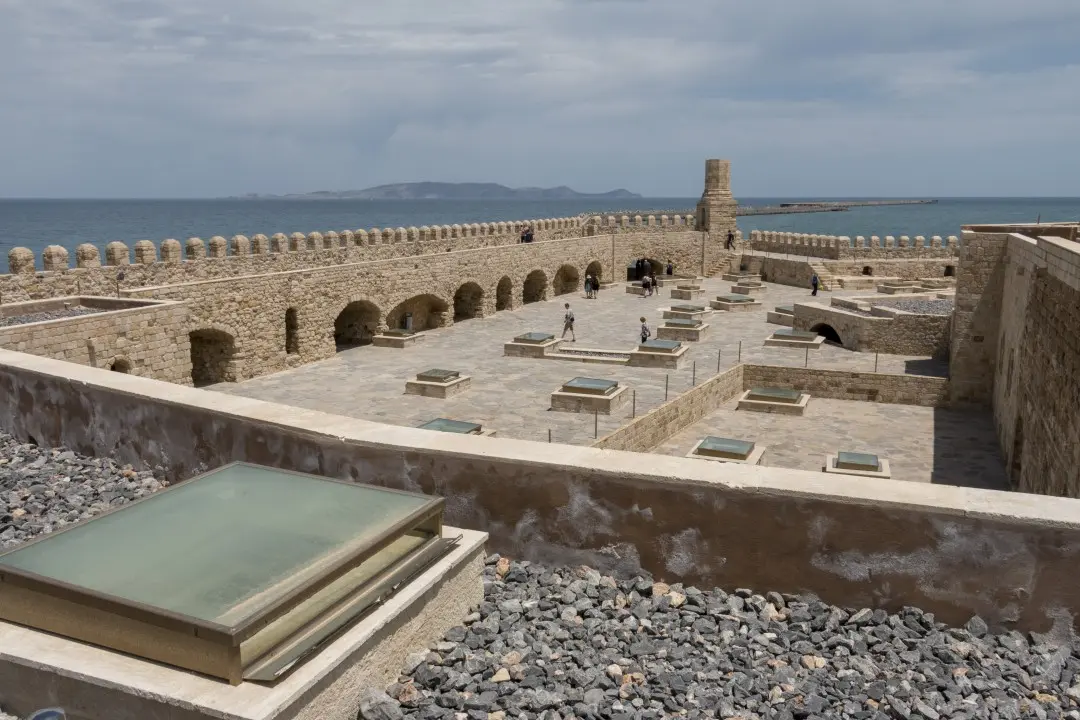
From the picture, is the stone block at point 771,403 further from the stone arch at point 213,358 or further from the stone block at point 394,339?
the stone arch at point 213,358

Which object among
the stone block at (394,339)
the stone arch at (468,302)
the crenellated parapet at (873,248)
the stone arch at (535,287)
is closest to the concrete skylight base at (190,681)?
the stone block at (394,339)

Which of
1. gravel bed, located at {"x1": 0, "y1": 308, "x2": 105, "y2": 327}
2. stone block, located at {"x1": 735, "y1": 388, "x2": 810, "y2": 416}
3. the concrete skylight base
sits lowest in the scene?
stone block, located at {"x1": 735, "y1": 388, "x2": 810, "y2": 416}

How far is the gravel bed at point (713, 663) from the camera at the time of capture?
3.45 meters

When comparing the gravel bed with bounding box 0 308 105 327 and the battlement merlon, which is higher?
the battlement merlon

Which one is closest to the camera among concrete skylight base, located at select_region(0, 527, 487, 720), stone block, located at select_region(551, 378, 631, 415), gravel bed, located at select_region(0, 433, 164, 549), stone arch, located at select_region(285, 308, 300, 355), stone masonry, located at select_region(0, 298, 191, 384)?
concrete skylight base, located at select_region(0, 527, 487, 720)

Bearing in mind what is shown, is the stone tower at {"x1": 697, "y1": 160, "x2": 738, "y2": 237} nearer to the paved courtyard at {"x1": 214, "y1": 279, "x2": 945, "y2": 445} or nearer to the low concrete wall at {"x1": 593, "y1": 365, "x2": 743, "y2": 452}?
the paved courtyard at {"x1": 214, "y1": 279, "x2": 945, "y2": 445}

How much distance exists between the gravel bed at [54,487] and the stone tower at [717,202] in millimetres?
40647

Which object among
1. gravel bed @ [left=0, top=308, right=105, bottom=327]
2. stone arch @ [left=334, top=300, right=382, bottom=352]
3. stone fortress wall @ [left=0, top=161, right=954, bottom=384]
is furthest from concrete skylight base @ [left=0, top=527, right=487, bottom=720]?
stone arch @ [left=334, top=300, right=382, bottom=352]

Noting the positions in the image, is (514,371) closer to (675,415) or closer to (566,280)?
(675,415)

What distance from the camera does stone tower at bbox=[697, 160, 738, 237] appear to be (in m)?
44.1

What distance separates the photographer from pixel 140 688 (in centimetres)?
292

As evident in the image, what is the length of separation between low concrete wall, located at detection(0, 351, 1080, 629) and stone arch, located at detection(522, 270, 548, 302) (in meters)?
31.7

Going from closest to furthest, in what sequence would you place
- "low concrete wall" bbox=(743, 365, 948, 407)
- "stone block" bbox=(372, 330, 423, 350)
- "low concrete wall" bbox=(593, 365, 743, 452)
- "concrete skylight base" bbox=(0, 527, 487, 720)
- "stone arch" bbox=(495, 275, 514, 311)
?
"concrete skylight base" bbox=(0, 527, 487, 720) → "low concrete wall" bbox=(593, 365, 743, 452) → "low concrete wall" bbox=(743, 365, 948, 407) → "stone block" bbox=(372, 330, 423, 350) → "stone arch" bbox=(495, 275, 514, 311)

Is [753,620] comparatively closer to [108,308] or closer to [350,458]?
[350,458]
